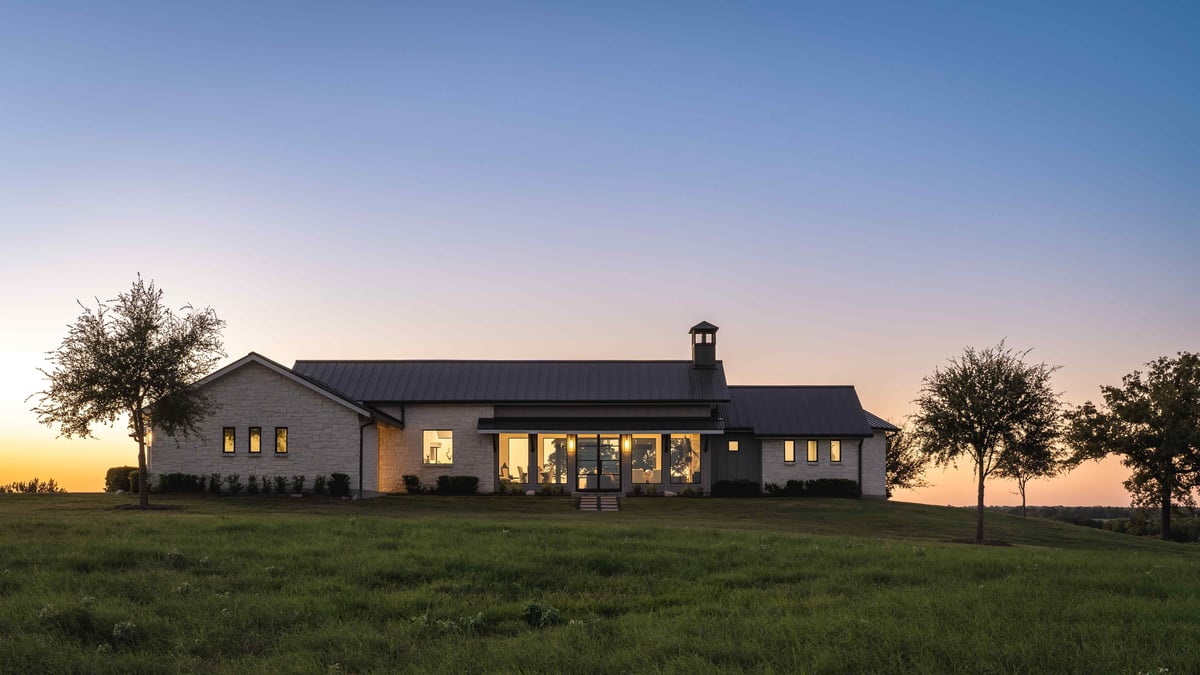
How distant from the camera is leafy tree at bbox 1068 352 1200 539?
43.4m

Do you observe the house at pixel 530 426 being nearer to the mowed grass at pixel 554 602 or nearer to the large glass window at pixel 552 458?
the large glass window at pixel 552 458

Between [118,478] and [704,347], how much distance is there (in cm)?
2838

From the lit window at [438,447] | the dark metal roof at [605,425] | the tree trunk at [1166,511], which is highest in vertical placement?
the dark metal roof at [605,425]

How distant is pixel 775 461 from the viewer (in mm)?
47938

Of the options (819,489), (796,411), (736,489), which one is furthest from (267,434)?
(819,489)

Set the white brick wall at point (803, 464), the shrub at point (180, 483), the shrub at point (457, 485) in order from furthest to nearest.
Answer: the white brick wall at point (803, 464) → the shrub at point (457, 485) → the shrub at point (180, 483)

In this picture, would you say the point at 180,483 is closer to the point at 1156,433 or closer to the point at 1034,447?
the point at 1034,447

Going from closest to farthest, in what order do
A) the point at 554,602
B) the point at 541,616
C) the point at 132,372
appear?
the point at 541,616 < the point at 554,602 < the point at 132,372

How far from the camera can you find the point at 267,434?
40.4 m

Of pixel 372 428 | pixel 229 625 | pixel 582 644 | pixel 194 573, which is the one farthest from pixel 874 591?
pixel 372 428

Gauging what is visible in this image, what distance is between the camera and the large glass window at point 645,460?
46.0 meters

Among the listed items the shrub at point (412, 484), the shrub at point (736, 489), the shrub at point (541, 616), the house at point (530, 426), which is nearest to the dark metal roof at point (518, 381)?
the house at point (530, 426)

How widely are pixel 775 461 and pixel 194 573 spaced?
3573 centimetres

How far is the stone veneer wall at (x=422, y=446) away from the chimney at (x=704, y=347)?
11298mm
